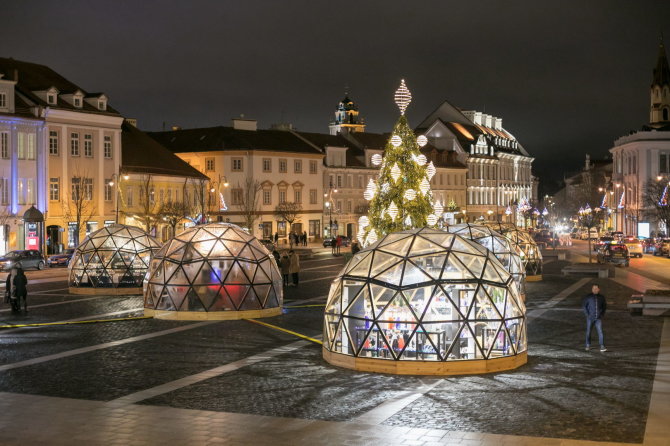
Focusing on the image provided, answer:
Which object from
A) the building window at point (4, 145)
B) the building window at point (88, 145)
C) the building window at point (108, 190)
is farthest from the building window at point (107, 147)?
the building window at point (4, 145)

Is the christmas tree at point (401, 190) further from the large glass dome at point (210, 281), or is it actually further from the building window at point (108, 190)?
the building window at point (108, 190)

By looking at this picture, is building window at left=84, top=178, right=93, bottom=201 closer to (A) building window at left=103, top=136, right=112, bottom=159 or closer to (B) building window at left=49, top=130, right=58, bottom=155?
(A) building window at left=103, top=136, right=112, bottom=159

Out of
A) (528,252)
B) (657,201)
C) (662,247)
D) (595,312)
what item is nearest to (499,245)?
(528,252)

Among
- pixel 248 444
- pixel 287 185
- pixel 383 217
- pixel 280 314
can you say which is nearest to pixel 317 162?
pixel 287 185

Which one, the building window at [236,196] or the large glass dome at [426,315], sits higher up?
the building window at [236,196]

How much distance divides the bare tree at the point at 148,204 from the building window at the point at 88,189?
11.9 feet

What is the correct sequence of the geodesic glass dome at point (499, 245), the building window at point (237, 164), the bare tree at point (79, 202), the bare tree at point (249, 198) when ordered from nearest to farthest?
the geodesic glass dome at point (499, 245) → the bare tree at point (79, 202) → the bare tree at point (249, 198) → the building window at point (237, 164)

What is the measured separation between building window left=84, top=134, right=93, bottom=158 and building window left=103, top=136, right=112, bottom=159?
56.7 inches

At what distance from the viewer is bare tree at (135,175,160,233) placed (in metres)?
66.6

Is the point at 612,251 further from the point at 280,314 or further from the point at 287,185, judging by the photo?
the point at 287,185

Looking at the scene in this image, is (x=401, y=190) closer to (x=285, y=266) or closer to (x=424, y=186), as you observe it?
(x=424, y=186)

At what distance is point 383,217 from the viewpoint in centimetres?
3916

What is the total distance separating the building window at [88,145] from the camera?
64375mm

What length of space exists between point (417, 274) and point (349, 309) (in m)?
1.60
